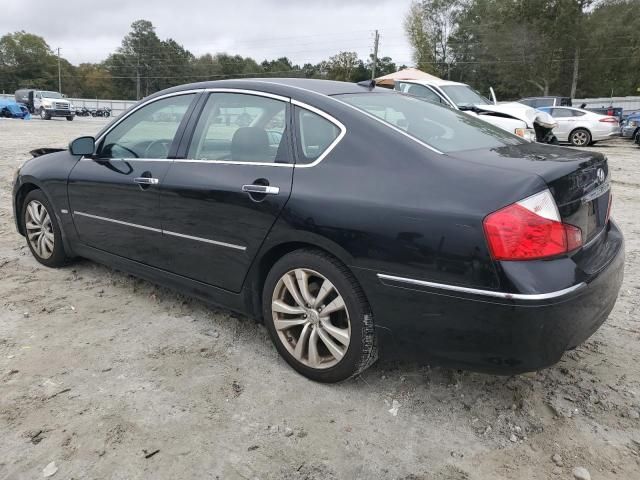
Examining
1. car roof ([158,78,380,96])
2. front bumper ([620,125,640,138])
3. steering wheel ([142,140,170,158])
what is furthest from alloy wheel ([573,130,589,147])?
steering wheel ([142,140,170,158])

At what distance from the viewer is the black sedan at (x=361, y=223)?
2170 millimetres

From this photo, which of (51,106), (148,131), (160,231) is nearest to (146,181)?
(160,231)

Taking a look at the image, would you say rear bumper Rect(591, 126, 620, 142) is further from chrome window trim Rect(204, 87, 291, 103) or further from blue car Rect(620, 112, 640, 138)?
chrome window trim Rect(204, 87, 291, 103)

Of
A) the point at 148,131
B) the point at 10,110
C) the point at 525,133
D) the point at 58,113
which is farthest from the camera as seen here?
the point at 58,113

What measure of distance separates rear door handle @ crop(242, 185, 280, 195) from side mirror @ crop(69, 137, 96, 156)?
68.8 inches

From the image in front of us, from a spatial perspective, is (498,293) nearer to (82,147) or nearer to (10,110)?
(82,147)

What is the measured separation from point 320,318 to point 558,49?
57.8 m

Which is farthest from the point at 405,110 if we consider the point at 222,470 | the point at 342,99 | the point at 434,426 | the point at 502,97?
the point at 502,97

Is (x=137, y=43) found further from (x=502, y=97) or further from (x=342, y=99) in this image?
(x=342, y=99)

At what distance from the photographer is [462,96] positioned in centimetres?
1109

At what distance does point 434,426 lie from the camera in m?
2.48

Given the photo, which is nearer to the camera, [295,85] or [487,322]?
[487,322]

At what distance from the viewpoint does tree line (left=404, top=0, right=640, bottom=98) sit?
48312 millimetres

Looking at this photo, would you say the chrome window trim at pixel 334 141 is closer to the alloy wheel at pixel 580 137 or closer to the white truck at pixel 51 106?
the alloy wheel at pixel 580 137
